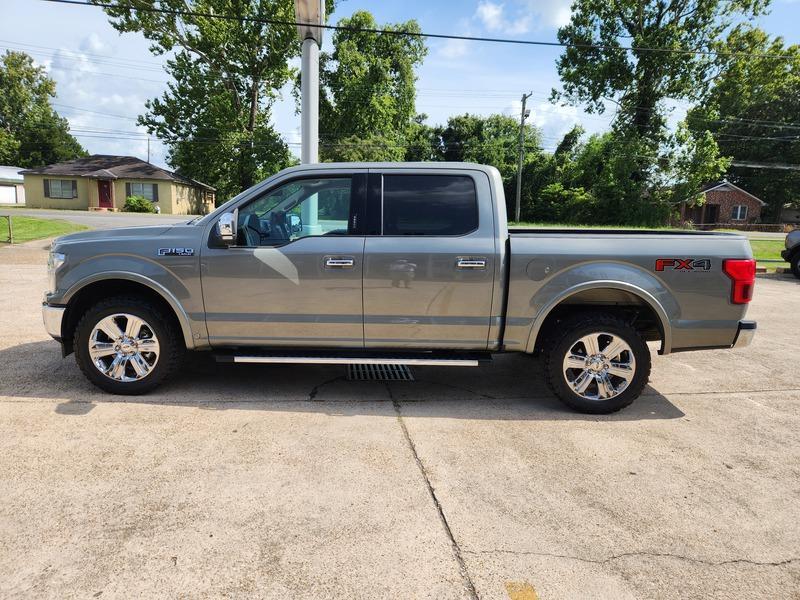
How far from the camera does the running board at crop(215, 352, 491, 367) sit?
4.33m

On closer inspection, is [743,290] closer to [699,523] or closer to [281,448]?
[699,523]

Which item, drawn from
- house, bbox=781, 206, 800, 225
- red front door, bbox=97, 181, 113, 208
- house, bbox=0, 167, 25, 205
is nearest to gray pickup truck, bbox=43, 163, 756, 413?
red front door, bbox=97, 181, 113, 208

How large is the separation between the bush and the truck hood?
132 feet

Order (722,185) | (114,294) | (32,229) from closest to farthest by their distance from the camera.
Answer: (114,294) < (32,229) < (722,185)

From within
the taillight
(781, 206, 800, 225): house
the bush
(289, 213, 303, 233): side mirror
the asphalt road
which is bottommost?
the asphalt road

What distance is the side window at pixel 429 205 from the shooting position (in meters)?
4.39

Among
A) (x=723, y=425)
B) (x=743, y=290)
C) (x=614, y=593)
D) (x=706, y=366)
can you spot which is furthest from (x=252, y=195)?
(x=706, y=366)

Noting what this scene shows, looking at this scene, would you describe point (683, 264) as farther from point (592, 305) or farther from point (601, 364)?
point (601, 364)

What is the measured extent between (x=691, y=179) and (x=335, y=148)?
2422cm

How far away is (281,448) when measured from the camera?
367 cm

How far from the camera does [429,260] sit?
14.0 ft

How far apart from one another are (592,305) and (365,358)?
195cm

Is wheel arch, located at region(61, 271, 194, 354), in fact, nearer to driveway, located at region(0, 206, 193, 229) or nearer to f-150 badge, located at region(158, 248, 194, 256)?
f-150 badge, located at region(158, 248, 194, 256)

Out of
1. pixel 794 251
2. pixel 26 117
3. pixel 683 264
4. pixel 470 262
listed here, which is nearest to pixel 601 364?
pixel 683 264
